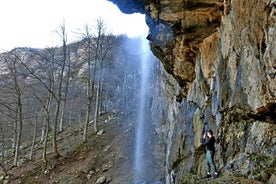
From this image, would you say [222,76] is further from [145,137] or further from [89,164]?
[145,137]

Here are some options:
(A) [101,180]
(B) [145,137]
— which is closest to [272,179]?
(A) [101,180]

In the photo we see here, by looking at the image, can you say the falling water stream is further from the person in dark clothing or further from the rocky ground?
the person in dark clothing

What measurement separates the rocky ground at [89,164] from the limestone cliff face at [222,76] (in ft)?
17.5

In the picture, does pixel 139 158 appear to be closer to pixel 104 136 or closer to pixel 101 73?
pixel 104 136

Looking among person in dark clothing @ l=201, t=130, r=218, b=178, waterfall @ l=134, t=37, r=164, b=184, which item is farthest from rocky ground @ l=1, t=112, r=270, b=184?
person in dark clothing @ l=201, t=130, r=218, b=178

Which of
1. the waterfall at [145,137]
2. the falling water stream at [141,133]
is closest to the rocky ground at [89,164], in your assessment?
the falling water stream at [141,133]

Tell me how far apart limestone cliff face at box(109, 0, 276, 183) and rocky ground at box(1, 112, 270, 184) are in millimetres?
5344

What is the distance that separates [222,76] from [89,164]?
1305cm

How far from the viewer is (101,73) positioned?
30.1 metres

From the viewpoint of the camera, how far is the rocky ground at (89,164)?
20484 mm

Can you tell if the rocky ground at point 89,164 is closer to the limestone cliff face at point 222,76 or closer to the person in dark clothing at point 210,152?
the limestone cliff face at point 222,76

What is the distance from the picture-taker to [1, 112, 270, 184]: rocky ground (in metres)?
20.5

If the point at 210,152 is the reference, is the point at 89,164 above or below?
below

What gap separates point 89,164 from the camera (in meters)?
21.9
